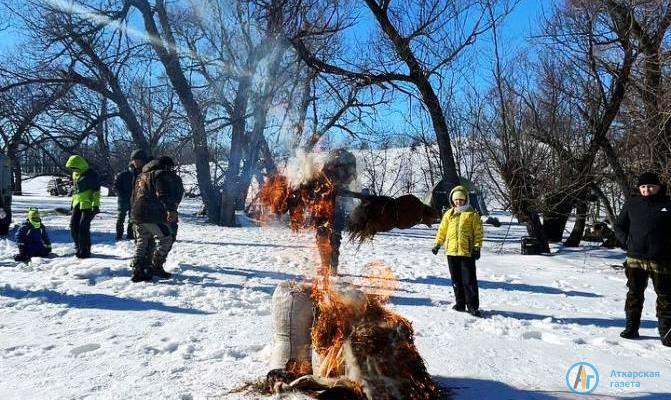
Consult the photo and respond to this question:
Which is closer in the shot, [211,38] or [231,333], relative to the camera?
[231,333]

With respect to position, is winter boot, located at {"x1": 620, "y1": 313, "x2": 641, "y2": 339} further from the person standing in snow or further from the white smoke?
the white smoke

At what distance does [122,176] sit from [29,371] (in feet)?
27.3

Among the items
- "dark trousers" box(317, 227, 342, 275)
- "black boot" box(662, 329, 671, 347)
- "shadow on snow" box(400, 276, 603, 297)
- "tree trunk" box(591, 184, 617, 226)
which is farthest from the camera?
"tree trunk" box(591, 184, 617, 226)

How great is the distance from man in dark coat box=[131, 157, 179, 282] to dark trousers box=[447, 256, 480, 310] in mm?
4135

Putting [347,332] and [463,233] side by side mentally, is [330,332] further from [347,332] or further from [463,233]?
[463,233]

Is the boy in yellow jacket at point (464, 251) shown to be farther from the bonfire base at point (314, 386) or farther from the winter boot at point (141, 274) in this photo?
the winter boot at point (141, 274)

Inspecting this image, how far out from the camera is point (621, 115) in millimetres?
11008

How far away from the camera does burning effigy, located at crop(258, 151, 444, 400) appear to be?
317 cm

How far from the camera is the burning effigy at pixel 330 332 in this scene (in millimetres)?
3170

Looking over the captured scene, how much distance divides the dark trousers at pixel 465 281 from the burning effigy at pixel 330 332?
8.89 ft

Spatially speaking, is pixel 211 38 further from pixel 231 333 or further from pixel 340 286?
pixel 340 286

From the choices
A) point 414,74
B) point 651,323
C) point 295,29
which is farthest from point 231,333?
point 414,74

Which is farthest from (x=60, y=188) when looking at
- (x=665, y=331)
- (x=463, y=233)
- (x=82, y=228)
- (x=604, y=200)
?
(x=665, y=331)

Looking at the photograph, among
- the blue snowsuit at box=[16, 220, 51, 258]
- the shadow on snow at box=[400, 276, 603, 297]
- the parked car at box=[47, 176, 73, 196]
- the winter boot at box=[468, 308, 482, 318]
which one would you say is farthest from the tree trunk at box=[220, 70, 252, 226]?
the parked car at box=[47, 176, 73, 196]
